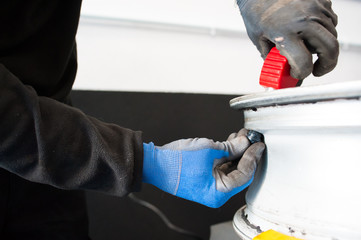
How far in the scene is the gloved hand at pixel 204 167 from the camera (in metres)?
0.43

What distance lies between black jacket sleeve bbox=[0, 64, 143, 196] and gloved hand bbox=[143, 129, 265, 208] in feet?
0.11

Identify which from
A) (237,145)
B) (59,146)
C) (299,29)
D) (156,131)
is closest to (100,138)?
(59,146)

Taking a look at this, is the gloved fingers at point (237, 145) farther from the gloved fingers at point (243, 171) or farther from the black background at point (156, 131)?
the black background at point (156, 131)

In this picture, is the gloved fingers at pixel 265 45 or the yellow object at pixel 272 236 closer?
the yellow object at pixel 272 236

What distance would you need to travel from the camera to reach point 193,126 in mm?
925

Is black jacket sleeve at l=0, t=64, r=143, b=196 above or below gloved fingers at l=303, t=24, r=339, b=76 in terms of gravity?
below

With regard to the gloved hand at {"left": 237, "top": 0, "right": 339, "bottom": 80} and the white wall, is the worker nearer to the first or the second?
the gloved hand at {"left": 237, "top": 0, "right": 339, "bottom": 80}

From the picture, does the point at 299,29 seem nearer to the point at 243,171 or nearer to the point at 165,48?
the point at 243,171

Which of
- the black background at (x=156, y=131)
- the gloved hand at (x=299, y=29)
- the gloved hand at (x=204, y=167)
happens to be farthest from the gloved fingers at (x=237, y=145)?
the black background at (x=156, y=131)

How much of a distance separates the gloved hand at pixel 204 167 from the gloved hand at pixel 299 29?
0.13 m

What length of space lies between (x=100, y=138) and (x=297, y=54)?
0.29 meters

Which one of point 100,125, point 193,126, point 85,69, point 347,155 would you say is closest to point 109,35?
point 85,69

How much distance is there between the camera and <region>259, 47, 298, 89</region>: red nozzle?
42cm

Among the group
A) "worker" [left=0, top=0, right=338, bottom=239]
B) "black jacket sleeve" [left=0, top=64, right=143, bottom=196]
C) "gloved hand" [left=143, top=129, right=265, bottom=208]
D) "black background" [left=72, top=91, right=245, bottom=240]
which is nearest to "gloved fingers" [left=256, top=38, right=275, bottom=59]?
"worker" [left=0, top=0, right=338, bottom=239]
